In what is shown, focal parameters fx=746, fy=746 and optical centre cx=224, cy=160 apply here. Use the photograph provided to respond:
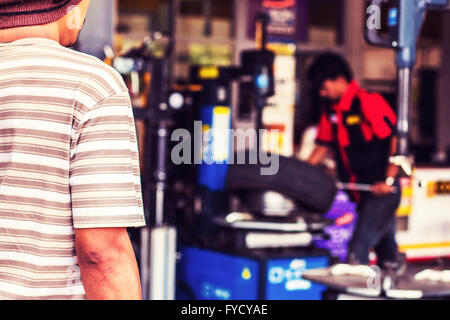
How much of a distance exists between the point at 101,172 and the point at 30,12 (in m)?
0.31

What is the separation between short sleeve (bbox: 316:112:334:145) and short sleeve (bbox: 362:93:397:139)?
44 cm

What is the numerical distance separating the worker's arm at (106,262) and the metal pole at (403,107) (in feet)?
5.27

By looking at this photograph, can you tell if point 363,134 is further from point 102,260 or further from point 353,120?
point 102,260

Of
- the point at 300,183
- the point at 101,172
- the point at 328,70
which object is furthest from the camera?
the point at 328,70

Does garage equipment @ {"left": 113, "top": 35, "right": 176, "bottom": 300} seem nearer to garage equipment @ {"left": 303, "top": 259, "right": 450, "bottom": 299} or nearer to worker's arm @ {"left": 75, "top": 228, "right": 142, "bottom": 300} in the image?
garage equipment @ {"left": 303, "top": 259, "right": 450, "bottom": 299}

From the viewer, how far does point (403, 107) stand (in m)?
2.57

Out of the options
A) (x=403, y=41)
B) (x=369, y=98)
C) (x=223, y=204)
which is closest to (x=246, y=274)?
(x=223, y=204)

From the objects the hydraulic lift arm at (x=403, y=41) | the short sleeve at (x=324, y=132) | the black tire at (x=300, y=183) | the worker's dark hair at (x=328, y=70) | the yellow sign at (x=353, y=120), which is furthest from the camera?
the short sleeve at (x=324, y=132)

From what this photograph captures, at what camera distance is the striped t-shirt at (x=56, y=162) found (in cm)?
118

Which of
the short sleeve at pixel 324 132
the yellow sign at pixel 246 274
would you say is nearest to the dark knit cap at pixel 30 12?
the yellow sign at pixel 246 274

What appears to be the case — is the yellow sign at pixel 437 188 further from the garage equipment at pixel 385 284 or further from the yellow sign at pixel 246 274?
the garage equipment at pixel 385 284

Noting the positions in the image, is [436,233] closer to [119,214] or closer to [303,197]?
[303,197]

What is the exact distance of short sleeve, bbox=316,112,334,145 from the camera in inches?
197

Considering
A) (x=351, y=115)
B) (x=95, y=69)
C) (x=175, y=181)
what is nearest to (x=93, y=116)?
(x=95, y=69)
